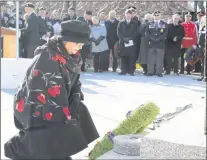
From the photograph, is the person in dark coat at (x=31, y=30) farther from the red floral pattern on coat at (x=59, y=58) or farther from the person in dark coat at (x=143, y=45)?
the red floral pattern on coat at (x=59, y=58)

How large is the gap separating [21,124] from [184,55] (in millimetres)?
9298

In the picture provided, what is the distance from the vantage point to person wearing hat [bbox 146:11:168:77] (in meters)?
11.2

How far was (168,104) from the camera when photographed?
24.7ft

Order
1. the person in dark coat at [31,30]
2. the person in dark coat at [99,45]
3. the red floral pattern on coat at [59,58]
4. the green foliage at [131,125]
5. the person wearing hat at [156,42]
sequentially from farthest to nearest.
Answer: the person in dark coat at [99,45] → the person wearing hat at [156,42] → the person in dark coat at [31,30] → the green foliage at [131,125] → the red floral pattern on coat at [59,58]

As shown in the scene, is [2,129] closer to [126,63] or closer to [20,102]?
[20,102]

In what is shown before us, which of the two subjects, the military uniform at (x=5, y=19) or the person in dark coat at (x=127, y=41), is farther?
the military uniform at (x=5, y=19)

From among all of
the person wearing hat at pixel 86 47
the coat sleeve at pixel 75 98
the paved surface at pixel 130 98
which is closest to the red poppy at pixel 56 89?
the coat sleeve at pixel 75 98

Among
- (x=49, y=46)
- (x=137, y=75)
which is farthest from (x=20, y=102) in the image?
(x=137, y=75)

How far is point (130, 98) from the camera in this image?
8133 mm

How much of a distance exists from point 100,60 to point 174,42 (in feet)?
6.80

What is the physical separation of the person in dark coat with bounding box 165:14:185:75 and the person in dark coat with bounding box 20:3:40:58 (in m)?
3.36

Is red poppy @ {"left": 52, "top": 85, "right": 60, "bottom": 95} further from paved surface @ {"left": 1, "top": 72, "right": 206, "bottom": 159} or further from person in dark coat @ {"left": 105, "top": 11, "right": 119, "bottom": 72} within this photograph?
person in dark coat @ {"left": 105, "top": 11, "right": 119, "bottom": 72}

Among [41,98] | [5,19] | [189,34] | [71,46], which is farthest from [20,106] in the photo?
[5,19]

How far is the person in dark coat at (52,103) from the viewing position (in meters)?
3.04
